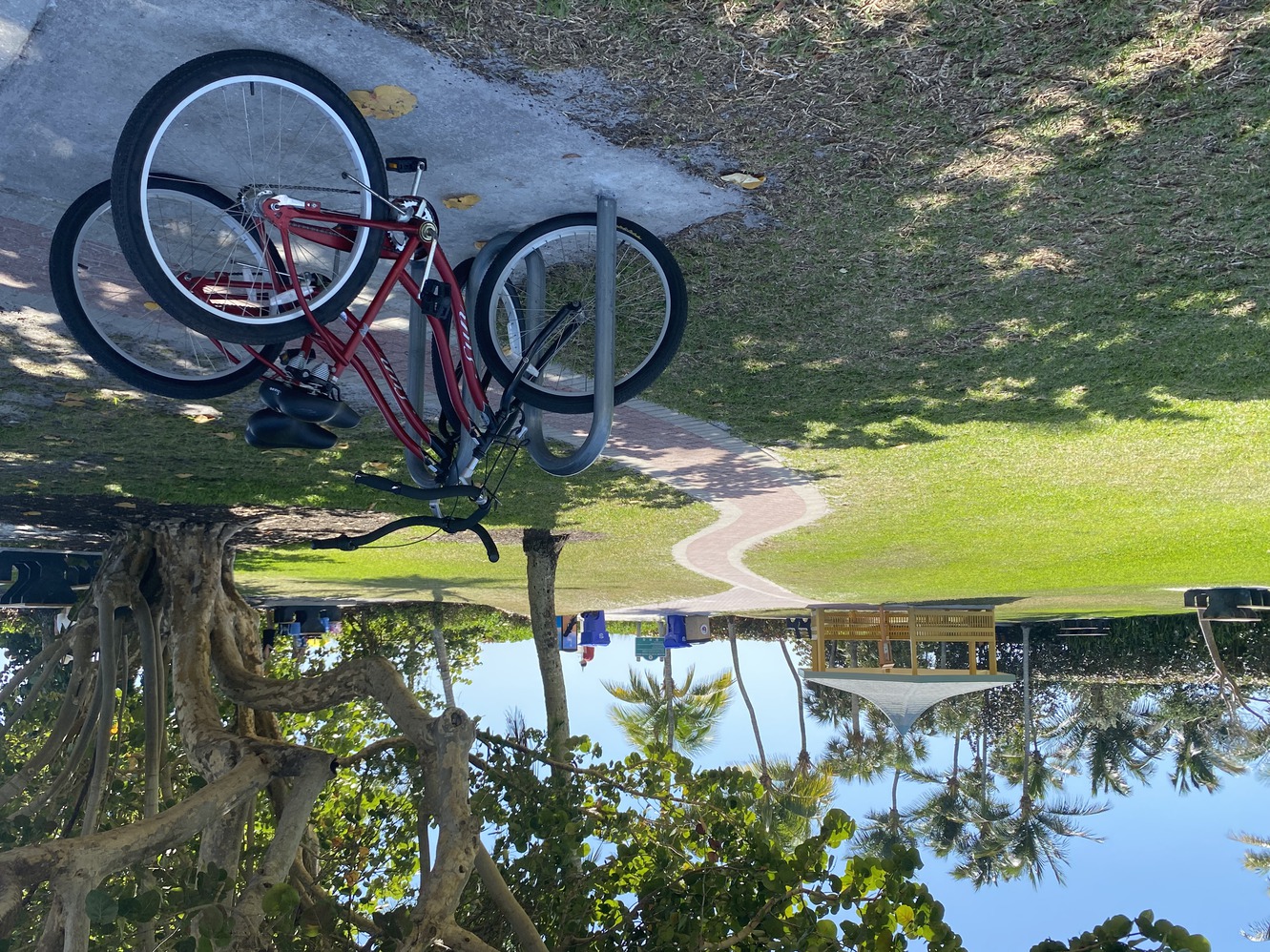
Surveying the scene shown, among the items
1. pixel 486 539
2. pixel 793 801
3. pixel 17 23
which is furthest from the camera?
pixel 793 801

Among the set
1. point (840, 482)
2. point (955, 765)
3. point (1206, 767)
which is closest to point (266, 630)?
point (840, 482)

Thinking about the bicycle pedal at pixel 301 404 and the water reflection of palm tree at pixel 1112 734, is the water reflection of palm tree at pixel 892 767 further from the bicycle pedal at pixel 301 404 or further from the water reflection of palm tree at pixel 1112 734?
the bicycle pedal at pixel 301 404

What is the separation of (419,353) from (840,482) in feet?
23.0

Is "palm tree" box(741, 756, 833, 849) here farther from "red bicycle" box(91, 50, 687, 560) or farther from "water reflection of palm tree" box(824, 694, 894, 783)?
"red bicycle" box(91, 50, 687, 560)

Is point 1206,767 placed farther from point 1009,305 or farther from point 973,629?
point 1009,305

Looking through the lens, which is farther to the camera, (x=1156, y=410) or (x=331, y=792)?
(x=1156, y=410)

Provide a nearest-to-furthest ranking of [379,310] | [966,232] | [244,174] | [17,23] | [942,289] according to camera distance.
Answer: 1. [17,23]
2. [379,310]
3. [244,174]
4. [966,232]
5. [942,289]

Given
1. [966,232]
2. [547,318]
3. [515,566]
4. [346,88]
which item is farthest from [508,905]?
[515,566]

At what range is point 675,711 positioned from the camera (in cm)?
2798

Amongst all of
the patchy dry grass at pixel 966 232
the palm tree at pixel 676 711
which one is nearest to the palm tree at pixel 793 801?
the palm tree at pixel 676 711

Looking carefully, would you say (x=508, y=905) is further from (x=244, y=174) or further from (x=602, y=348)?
(x=244, y=174)

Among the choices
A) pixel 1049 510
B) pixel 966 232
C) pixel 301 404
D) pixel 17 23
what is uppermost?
pixel 17 23

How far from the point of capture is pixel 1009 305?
7926mm

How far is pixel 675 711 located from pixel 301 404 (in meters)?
24.2
